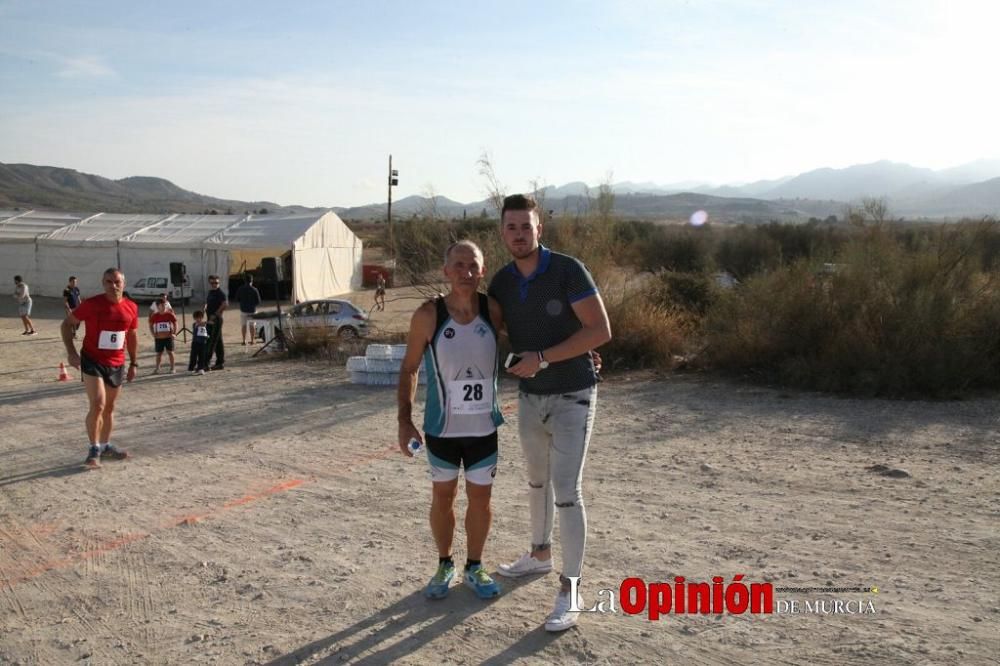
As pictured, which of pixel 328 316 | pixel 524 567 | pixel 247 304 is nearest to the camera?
pixel 524 567

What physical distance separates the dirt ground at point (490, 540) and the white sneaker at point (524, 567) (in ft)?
0.25

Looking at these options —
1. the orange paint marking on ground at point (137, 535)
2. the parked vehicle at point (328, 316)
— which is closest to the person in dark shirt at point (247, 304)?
the parked vehicle at point (328, 316)

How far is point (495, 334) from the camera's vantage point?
390 cm

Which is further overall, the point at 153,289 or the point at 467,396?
the point at 153,289

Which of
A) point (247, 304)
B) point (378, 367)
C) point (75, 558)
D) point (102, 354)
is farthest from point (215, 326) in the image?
point (75, 558)

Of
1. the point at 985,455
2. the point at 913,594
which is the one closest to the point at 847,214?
the point at 985,455

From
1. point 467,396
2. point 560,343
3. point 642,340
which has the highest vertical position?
point 560,343

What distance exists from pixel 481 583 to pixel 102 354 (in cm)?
470

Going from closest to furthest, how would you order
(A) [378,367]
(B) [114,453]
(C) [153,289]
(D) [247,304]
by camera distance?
(B) [114,453] < (A) [378,367] < (D) [247,304] < (C) [153,289]

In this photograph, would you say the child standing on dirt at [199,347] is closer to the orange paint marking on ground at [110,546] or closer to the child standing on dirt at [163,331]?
the child standing on dirt at [163,331]

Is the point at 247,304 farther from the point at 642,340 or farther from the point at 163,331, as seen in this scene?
the point at 642,340

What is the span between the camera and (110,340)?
23.3ft

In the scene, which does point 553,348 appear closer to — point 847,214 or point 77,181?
point 847,214

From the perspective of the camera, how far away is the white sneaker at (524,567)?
4.30m
